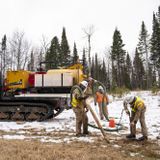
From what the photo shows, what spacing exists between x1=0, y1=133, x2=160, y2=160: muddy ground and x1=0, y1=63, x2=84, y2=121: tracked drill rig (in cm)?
617

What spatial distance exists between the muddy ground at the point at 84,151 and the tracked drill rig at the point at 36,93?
6175 millimetres

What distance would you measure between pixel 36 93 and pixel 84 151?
321 inches

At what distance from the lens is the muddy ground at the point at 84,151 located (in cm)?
605

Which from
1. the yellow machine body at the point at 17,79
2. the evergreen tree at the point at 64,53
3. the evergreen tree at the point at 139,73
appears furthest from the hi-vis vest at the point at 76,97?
the evergreen tree at the point at 139,73

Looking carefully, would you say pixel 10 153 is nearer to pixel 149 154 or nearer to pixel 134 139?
pixel 149 154

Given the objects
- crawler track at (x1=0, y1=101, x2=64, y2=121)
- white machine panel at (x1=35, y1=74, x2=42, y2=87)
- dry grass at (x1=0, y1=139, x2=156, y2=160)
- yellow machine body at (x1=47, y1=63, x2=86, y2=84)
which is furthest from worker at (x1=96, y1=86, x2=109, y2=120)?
dry grass at (x1=0, y1=139, x2=156, y2=160)

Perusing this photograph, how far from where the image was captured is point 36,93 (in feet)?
47.1

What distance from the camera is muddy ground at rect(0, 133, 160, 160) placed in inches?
238

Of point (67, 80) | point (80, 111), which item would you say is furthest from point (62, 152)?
point (67, 80)

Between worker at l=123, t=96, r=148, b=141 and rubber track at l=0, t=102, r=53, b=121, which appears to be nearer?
worker at l=123, t=96, r=148, b=141

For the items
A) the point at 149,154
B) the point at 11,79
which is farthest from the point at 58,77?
the point at 149,154

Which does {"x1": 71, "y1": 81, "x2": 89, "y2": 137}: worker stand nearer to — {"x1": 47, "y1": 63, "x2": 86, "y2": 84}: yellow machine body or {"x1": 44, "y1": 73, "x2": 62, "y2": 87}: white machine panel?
{"x1": 47, "y1": 63, "x2": 86, "y2": 84}: yellow machine body

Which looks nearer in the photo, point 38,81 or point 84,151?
point 84,151

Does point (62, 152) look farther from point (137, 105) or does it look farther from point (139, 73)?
point (139, 73)
